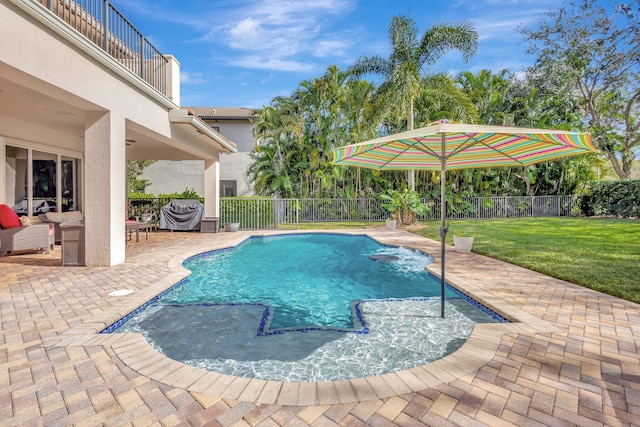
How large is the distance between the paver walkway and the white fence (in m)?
10.6

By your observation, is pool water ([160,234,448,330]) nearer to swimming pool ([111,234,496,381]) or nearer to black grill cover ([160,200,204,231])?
swimming pool ([111,234,496,381])

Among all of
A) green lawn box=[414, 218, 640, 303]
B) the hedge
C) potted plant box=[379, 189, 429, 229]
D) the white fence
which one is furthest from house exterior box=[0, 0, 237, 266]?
the hedge

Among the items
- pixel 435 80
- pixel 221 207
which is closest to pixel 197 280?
pixel 221 207

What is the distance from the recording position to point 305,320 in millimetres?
4832

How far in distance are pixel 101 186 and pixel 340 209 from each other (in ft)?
42.0

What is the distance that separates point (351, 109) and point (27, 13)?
13.8 meters

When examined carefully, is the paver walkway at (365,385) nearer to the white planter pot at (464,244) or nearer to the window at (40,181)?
the white planter pot at (464,244)

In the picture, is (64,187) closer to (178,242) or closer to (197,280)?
(178,242)

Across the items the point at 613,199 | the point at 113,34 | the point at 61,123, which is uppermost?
the point at 113,34

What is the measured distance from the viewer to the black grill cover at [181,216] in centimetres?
1412

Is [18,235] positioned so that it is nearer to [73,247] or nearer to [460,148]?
[73,247]

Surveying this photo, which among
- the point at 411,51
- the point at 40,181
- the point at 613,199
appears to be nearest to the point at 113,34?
the point at 40,181

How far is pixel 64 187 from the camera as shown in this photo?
12.1m

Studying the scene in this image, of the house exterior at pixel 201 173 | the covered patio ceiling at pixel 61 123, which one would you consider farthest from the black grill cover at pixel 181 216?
the house exterior at pixel 201 173
